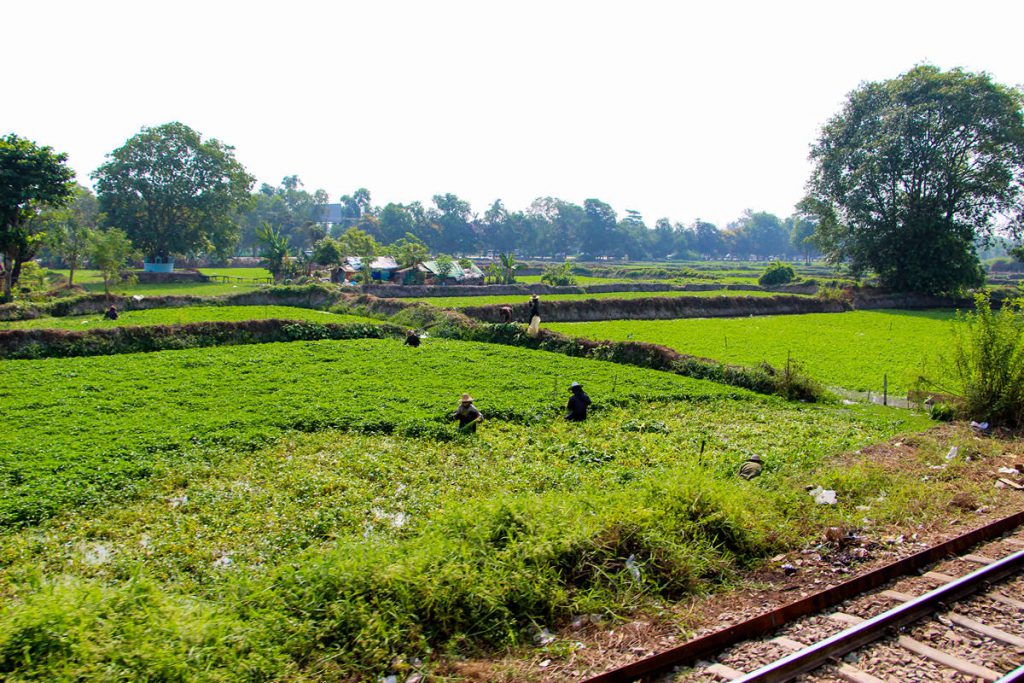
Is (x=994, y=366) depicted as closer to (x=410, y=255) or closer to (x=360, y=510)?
(x=360, y=510)

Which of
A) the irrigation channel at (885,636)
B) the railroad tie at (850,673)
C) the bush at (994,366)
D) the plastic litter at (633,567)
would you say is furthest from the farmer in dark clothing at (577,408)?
the bush at (994,366)

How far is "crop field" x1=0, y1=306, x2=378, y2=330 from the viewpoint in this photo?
2695 centimetres

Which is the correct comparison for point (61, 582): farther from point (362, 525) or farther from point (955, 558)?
point (955, 558)

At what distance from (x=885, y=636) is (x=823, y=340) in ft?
84.2

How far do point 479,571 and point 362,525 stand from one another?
8.27 feet

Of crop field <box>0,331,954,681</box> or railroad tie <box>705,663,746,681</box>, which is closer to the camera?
railroad tie <box>705,663,746,681</box>

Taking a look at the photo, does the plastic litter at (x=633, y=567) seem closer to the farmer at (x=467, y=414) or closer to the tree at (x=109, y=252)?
the farmer at (x=467, y=414)

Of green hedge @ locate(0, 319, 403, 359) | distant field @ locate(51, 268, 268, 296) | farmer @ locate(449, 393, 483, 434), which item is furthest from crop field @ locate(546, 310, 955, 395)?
distant field @ locate(51, 268, 268, 296)

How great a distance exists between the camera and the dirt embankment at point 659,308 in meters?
36.5

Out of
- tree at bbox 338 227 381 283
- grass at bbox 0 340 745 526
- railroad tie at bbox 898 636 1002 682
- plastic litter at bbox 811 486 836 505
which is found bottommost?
railroad tie at bbox 898 636 1002 682

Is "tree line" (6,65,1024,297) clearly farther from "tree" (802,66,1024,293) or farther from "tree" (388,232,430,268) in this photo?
"tree" (388,232,430,268)

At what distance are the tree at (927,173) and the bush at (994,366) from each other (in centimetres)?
3984

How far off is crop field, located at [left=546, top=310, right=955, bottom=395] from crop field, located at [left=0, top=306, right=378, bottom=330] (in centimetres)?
1200

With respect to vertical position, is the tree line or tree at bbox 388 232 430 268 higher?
the tree line
